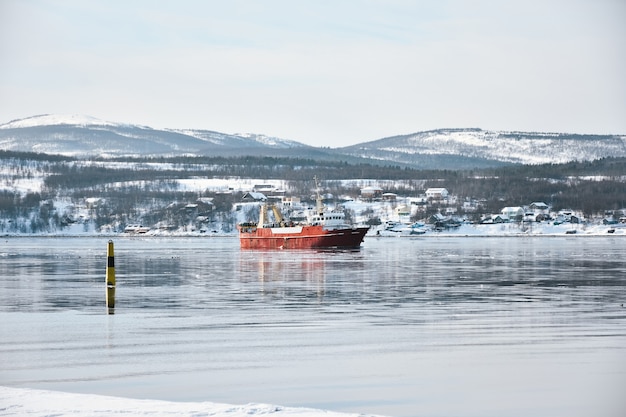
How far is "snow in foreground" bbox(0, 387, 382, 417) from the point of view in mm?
11477

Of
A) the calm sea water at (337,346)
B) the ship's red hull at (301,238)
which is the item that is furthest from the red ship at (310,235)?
the calm sea water at (337,346)

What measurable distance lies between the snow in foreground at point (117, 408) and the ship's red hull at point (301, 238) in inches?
3179

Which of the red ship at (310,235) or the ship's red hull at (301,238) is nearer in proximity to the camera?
the ship's red hull at (301,238)

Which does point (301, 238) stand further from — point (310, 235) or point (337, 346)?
point (337, 346)

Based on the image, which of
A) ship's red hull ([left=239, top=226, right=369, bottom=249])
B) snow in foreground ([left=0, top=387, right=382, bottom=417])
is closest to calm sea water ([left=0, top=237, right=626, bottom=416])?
snow in foreground ([left=0, top=387, right=382, bottom=417])

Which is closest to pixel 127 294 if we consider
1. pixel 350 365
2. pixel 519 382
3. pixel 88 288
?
pixel 88 288

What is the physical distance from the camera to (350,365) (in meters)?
15.7

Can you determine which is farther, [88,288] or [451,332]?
[88,288]

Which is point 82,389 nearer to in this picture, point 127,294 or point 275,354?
point 275,354

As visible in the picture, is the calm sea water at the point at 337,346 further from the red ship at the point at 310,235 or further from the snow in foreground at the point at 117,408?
the red ship at the point at 310,235

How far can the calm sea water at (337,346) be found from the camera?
13.4m

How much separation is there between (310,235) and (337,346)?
266ft

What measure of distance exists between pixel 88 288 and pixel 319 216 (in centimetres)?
7212

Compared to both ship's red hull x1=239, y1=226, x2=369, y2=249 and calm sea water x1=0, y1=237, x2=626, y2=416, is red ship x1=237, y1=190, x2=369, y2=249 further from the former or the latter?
calm sea water x1=0, y1=237, x2=626, y2=416
